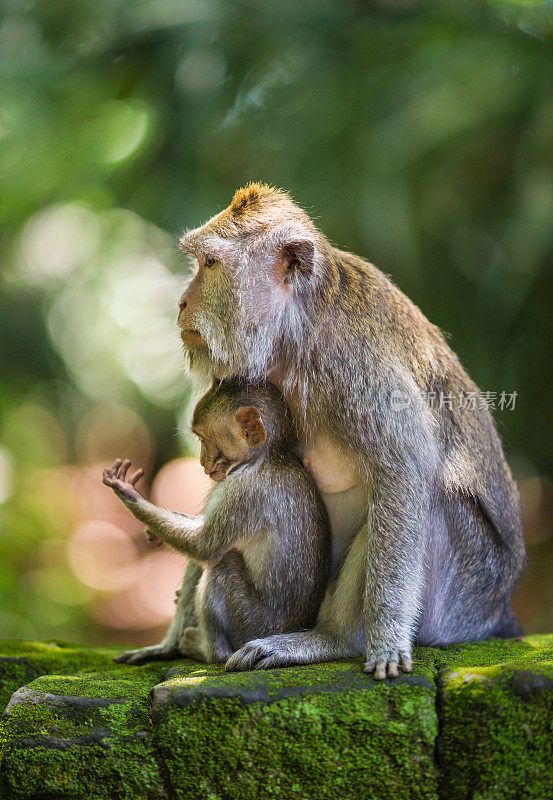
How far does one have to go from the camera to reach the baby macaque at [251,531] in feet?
14.5

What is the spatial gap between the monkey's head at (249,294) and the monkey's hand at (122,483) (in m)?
0.80

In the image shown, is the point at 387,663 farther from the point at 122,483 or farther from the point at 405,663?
the point at 122,483

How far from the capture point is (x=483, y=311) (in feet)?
29.6

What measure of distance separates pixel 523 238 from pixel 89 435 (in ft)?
27.8

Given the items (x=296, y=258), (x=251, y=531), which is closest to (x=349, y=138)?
(x=296, y=258)

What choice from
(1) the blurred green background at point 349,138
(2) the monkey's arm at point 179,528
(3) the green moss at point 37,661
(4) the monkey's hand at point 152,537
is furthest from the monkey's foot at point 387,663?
(1) the blurred green background at point 349,138

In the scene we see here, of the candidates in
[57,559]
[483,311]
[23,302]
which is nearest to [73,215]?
[23,302]

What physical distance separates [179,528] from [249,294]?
52.8 inches

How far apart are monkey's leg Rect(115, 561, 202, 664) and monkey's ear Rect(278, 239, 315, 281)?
1.94 m

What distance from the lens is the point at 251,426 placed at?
4594mm

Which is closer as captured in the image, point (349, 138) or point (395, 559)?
point (395, 559)

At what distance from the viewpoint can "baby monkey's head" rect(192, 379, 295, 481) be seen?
4596mm

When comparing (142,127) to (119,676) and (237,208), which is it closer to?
(237,208)

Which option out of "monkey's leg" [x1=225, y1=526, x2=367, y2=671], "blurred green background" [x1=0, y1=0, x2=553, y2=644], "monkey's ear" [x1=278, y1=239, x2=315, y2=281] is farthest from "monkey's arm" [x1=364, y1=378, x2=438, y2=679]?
"blurred green background" [x1=0, y1=0, x2=553, y2=644]
